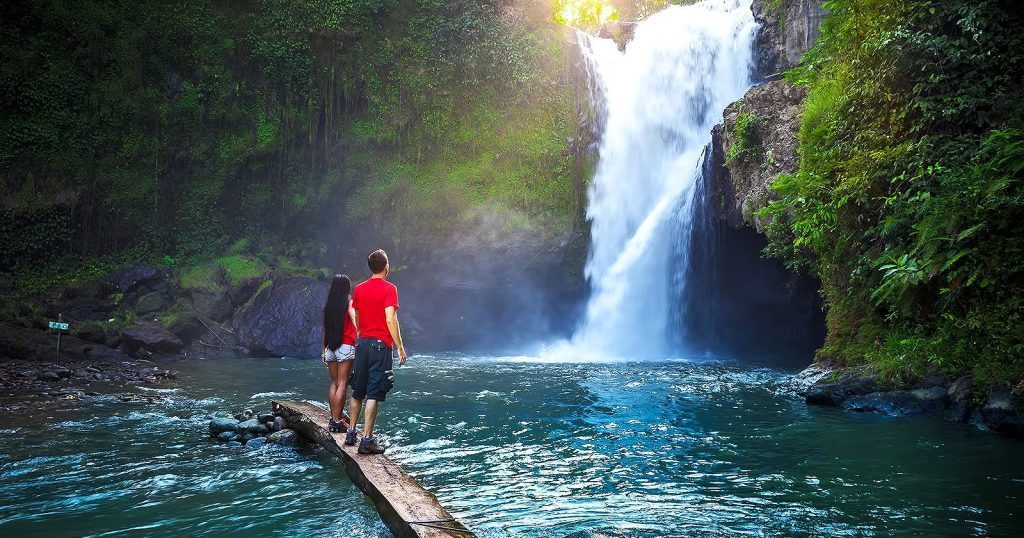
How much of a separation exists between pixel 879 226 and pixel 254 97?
21737 millimetres

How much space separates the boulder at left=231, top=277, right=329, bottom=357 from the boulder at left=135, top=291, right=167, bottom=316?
232cm

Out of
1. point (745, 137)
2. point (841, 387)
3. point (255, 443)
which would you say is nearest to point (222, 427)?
point (255, 443)

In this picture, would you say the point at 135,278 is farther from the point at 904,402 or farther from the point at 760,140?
the point at 904,402

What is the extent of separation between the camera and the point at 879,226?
899cm

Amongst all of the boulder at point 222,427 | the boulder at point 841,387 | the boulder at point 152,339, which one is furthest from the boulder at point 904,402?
the boulder at point 152,339

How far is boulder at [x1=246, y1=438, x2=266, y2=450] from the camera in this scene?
23.7 feet

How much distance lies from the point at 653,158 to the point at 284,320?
43.7 feet

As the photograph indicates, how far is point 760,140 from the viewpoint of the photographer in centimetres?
1386

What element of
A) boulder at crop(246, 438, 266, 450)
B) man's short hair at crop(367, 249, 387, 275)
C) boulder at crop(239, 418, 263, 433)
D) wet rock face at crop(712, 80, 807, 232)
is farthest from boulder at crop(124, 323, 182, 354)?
wet rock face at crop(712, 80, 807, 232)

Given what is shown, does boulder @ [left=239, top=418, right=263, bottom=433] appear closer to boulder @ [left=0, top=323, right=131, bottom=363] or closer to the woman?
the woman

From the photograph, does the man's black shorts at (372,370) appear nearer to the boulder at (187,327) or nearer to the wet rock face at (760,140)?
the wet rock face at (760,140)

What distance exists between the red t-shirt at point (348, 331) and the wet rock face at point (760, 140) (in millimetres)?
9001

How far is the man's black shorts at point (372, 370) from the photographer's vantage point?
19.3ft

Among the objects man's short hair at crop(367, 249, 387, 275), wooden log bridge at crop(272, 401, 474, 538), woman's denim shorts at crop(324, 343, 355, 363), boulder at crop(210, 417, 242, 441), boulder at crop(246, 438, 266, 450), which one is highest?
man's short hair at crop(367, 249, 387, 275)
